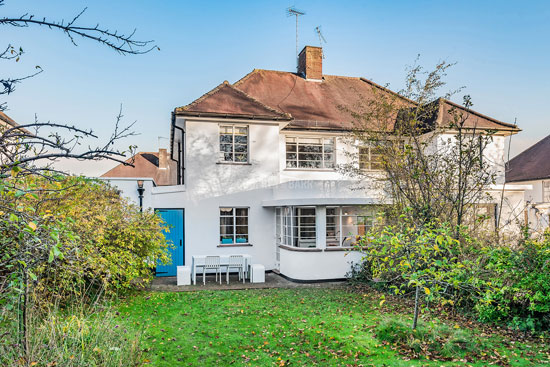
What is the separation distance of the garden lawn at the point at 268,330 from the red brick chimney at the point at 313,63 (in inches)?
507

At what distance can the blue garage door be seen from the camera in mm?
15773

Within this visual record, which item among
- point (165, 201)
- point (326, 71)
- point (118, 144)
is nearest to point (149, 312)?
point (165, 201)

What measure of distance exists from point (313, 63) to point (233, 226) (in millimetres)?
10387

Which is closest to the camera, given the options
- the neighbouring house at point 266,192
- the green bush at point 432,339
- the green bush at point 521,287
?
the green bush at point 432,339

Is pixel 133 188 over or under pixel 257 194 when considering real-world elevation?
over

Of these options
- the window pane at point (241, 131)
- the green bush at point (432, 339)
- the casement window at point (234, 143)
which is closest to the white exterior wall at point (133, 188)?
the casement window at point (234, 143)

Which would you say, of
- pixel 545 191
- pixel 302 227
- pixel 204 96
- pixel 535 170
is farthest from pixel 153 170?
pixel 545 191

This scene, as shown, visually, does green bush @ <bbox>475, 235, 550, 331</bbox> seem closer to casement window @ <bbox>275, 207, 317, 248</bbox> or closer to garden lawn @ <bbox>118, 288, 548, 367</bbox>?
garden lawn @ <bbox>118, 288, 548, 367</bbox>

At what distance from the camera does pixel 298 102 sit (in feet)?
63.6

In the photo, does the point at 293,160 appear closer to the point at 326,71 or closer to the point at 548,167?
the point at 326,71

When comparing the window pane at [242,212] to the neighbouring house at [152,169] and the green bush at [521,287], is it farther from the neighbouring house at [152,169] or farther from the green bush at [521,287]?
the neighbouring house at [152,169]

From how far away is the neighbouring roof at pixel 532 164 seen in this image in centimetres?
2844

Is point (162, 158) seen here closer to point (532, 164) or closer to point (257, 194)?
point (257, 194)

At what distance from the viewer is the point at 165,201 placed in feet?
51.7
